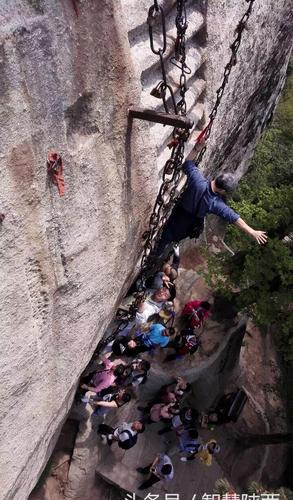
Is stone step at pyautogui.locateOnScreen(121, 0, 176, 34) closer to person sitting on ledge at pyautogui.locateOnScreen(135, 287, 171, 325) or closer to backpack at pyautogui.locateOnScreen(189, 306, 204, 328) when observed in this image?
person sitting on ledge at pyautogui.locateOnScreen(135, 287, 171, 325)

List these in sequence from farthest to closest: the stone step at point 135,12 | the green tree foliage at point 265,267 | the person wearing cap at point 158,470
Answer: the person wearing cap at point 158,470
the green tree foliage at point 265,267
the stone step at point 135,12

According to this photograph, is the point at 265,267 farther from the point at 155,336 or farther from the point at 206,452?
the point at 206,452

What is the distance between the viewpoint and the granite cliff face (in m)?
2.61

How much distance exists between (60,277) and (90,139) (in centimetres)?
99

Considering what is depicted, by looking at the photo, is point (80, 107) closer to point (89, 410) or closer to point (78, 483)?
point (89, 410)

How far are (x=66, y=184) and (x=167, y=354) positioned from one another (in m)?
5.25

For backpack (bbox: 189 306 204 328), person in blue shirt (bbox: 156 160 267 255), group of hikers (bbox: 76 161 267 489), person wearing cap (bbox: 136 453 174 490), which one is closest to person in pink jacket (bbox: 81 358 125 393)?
group of hikers (bbox: 76 161 267 489)

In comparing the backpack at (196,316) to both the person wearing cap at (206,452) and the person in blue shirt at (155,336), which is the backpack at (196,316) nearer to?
the person in blue shirt at (155,336)

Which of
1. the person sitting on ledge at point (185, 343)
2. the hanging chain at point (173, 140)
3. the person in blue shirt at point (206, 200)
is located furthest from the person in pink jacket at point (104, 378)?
the person in blue shirt at point (206, 200)

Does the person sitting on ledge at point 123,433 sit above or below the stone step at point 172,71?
below

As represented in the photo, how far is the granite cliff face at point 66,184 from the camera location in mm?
2609

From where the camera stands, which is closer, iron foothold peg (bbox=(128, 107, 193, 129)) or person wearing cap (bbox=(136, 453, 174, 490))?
iron foothold peg (bbox=(128, 107, 193, 129))

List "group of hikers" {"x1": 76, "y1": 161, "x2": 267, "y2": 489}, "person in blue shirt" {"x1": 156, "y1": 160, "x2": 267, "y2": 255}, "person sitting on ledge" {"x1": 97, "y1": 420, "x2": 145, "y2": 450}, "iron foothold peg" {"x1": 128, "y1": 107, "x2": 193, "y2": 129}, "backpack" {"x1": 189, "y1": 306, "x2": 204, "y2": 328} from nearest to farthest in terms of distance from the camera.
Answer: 1. "iron foothold peg" {"x1": 128, "y1": 107, "x2": 193, "y2": 129}
2. "person in blue shirt" {"x1": 156, "y1": 160, "x2": 267, "y2": 255}
3. "group of hikers" {"x1": 76, "y1": 161, "x2": 267, "y2": 489}
4. "person sitting on ledge" {"x1": 97, "y1": 420, "x2": 145, "y2": 450}
5. "backpack" {"x1": 189, "y1": 306, "x2": 204, "y2": 328}

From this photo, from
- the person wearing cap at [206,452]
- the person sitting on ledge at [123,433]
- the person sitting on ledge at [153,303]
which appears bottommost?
the person wearing cap at [206,452]
